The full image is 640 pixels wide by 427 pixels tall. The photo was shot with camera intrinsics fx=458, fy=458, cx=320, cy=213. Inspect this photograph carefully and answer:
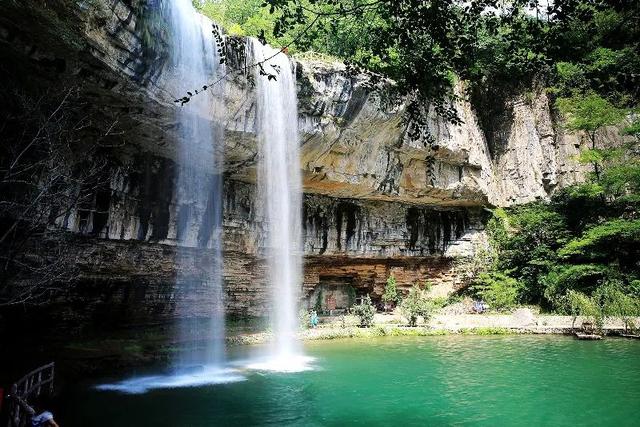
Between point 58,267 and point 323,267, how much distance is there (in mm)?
15192

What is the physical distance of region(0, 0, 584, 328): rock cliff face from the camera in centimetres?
1027

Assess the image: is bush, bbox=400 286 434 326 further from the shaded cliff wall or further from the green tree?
the green tree

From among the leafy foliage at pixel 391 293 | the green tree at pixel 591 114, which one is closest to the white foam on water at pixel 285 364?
the leafy foliage at pixel 391 293

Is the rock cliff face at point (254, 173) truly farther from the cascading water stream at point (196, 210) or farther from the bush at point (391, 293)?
the bush at point (391, 293)

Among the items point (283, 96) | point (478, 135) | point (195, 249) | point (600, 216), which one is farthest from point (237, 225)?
point (600, 216)

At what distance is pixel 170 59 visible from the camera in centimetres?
1202

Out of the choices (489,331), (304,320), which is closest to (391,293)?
(304,320)

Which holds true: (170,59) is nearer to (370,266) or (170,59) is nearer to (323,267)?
(323,267)

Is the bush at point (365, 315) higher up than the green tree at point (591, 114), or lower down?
lower down

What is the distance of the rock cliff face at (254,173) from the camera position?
10.3m

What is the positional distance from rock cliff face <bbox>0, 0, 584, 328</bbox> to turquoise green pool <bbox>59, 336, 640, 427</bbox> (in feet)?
17.8

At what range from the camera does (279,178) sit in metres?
17.0

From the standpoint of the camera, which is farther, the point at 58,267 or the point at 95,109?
the point at 95,109

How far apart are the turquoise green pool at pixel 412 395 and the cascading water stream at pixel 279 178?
2.45 m
